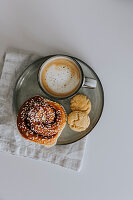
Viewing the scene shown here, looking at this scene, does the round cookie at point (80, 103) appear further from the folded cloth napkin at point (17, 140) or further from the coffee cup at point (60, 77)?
the folded cloth napkin at point (17, 140)

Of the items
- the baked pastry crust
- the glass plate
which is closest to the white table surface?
the glass plate

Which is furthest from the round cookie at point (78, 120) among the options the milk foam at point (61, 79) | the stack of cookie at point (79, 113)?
the milk foam at point (61, 79)

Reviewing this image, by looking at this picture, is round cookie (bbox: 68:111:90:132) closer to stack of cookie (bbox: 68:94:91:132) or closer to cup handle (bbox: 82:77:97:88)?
stack of cookie (bbox: 68:94:91:132)

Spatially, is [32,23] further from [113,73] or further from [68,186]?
[68,186]

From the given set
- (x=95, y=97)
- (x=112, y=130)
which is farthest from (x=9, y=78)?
(x=112, y=130)

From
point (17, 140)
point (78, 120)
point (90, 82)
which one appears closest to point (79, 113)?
point (78, 120)

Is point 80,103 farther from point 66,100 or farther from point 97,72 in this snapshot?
point 97,72

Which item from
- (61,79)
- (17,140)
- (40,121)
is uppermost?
→ (61,79)

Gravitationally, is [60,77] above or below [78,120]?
above
